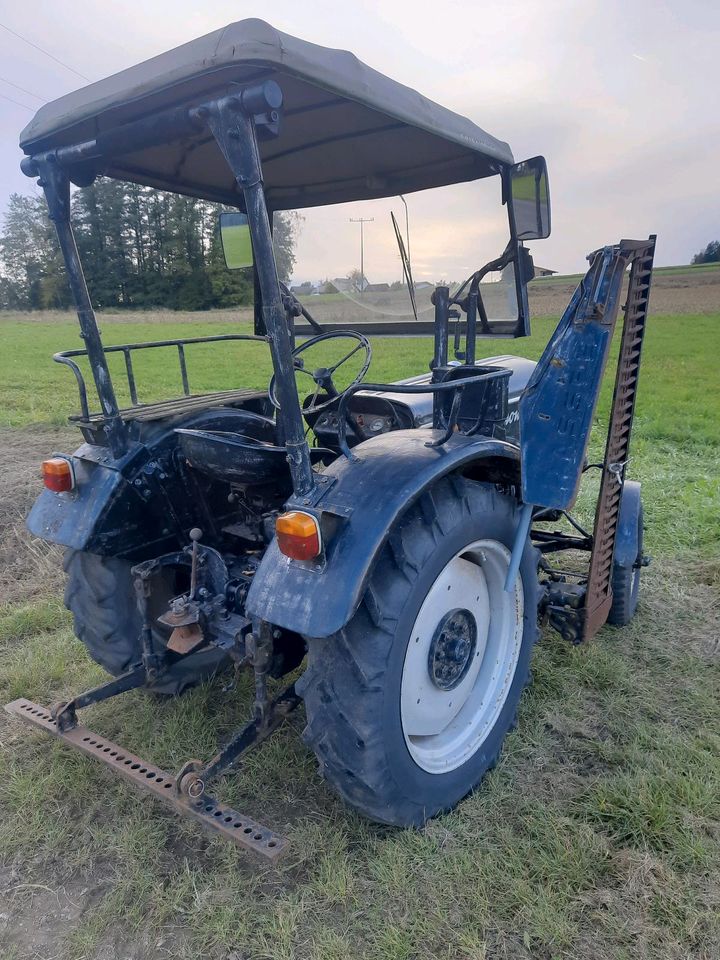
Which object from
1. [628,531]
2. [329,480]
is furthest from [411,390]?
[628,531]

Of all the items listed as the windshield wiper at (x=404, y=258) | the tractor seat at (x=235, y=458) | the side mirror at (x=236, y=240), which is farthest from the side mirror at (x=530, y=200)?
the tractor seat at (x=235, y=458)

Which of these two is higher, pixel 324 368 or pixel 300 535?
pixel 324 368

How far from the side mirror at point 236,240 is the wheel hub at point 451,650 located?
1738 mm

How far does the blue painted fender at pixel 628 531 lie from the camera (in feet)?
10.1

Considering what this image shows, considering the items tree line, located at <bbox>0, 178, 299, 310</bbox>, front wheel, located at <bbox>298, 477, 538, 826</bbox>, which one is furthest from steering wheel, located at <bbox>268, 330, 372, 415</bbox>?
front wheel, located at <bbox>298, 477, 538, 826</bbox>

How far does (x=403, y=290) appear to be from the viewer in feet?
9.96

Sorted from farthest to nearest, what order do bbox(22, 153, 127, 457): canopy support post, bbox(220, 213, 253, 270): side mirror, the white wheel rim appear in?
bbox(220, 213, 253, 270): side mirror, the white wheel rim, bbox(22, 153, 127, 457): canopy support post

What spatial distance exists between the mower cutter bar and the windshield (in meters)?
2.06

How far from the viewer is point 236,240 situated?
2.86 m

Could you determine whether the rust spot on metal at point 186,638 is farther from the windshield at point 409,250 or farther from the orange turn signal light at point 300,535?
the windshield at point 409,250

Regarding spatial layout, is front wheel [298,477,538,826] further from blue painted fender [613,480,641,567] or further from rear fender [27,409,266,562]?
rear fender [27,409,266,562]

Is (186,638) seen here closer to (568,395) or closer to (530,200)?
(568,395)

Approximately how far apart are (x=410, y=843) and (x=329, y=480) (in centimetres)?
118

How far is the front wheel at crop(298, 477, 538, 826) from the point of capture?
73.9 inches
